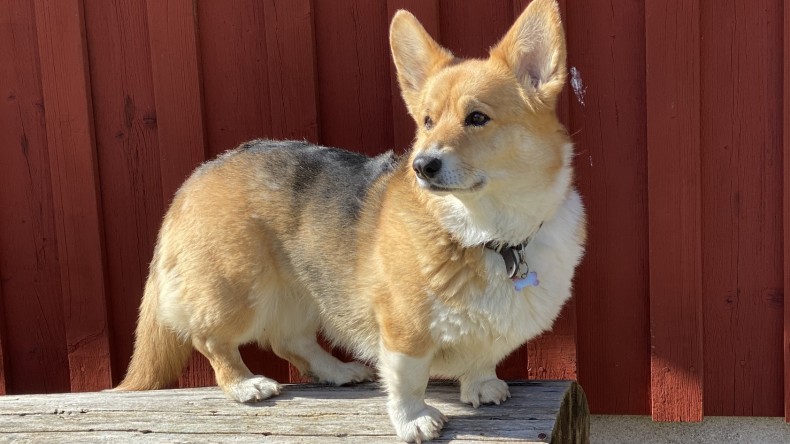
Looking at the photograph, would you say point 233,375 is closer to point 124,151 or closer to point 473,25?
point 124,151

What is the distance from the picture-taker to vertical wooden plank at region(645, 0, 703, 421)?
10.8ft

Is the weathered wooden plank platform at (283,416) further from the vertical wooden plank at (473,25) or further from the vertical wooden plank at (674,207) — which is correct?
the vertical wooden plank at (473,25)

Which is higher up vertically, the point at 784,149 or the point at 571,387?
the point at 784,149

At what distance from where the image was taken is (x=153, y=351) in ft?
11.6

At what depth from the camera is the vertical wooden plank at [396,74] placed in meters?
3.52

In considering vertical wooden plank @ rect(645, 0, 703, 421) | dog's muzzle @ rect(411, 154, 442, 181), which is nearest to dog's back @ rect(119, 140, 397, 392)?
dog's muzzle @ rect(411, 154, 442, 181)

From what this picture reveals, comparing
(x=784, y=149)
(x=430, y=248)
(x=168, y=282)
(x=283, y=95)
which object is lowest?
(x=168, y=282)

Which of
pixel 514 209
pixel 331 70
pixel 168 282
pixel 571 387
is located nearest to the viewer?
pixel 514 209

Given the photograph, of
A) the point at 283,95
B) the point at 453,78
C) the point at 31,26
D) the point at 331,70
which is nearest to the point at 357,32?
the point at 331,70

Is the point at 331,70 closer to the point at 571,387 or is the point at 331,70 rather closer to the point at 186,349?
the point at 186,349

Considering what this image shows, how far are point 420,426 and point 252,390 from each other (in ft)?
2.66

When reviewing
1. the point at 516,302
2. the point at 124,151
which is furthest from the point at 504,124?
the point at 124,151

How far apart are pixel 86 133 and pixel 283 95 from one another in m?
0.94

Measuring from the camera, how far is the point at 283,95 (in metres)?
3.73
